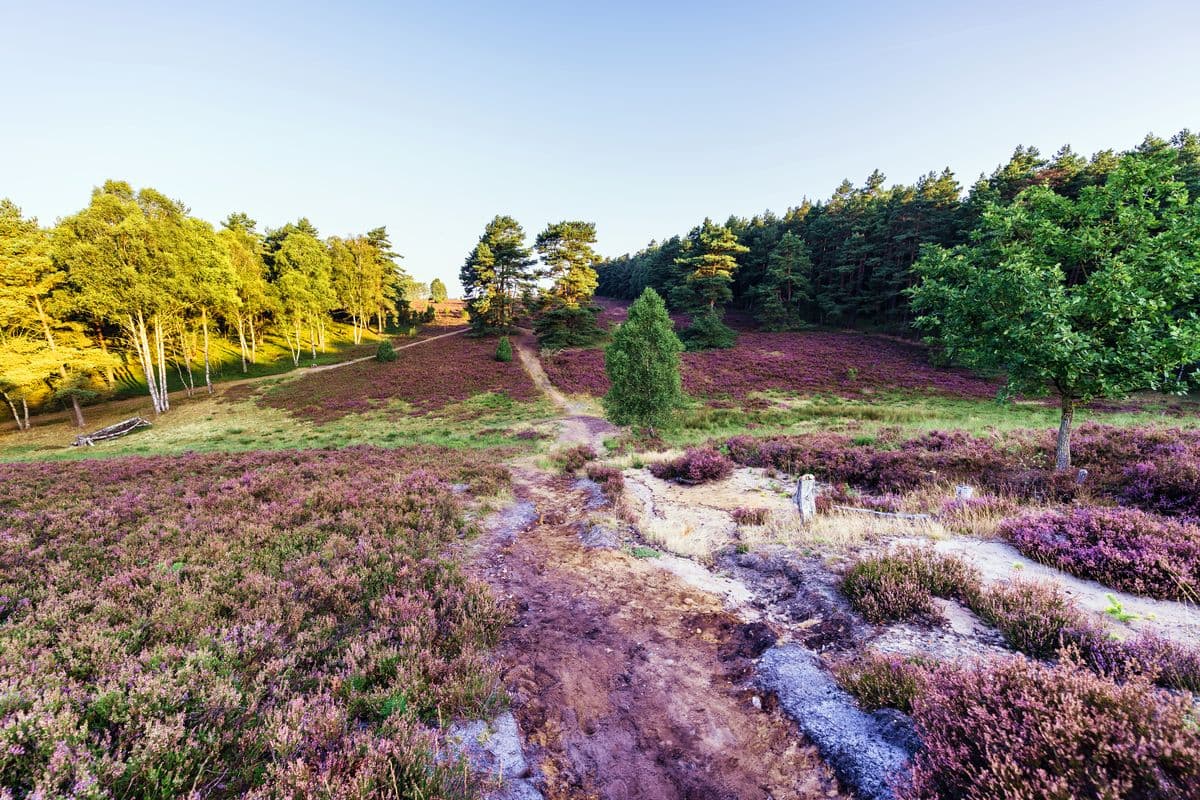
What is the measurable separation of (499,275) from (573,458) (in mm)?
38198

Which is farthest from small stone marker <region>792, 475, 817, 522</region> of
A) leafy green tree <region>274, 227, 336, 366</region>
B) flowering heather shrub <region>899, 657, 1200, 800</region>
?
leafy green tree <region>274, 227, 336, 366</region>

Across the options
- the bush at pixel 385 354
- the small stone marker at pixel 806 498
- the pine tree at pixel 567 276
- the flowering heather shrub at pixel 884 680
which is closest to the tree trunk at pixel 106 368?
the bush at pixel 385 354

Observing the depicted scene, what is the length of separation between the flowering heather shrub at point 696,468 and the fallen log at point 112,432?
3256cm

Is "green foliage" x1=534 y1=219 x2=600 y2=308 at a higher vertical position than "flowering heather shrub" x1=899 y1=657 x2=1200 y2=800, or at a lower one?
higher

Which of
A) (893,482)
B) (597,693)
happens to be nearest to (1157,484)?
(893,482)

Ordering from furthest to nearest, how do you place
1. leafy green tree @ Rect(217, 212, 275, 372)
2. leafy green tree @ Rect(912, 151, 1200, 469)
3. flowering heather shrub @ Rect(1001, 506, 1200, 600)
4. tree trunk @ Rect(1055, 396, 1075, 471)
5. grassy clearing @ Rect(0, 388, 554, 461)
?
1. leafy green tree @ Rect(217, 212, 275, 372)
2. grassy clearing @ Rect(0, 388, 554, 461)
3. tree trunk @ Rect(1055, 396, 1075, 471)
4. leafy green tree @ Rect(912, 151, 1200, 469)
5. flowering heather shrub @ Rect(1001, 506, 1200, 600)

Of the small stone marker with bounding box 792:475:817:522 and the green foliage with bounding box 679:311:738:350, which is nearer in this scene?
the small stone marker with bounding box 792:475:817:522

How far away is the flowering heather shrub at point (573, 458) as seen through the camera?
16078mm

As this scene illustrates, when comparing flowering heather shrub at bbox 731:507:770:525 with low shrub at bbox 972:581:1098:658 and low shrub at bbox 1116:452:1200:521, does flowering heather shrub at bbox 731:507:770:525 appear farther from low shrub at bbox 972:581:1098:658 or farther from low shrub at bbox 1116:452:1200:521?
low shrub at bbox 1116:452:1200:521

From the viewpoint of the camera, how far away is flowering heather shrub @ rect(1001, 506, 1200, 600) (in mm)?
4988

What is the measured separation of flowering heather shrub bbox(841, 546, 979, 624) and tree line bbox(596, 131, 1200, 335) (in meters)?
39.3

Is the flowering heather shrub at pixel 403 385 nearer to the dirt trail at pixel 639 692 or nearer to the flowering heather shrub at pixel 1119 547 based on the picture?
the dirt trail at pixel 639 692

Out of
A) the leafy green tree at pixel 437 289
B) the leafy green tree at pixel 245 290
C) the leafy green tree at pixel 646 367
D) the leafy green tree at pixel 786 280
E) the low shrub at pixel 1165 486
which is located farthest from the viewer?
the leafy green tree at pixel 437 289

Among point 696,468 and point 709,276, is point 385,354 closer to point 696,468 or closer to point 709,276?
point 709,276
